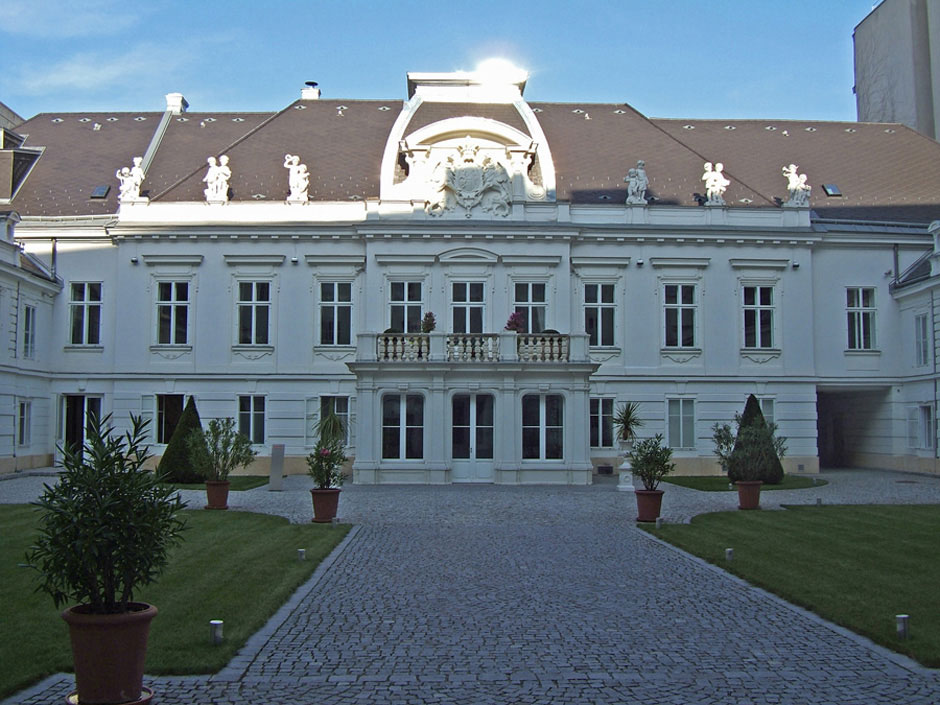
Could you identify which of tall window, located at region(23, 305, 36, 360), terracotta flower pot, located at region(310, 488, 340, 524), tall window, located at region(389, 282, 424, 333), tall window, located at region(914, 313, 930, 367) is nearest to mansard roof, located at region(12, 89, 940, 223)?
tall window, located at region(389, 282, 424, 333)

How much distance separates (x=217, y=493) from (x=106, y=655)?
48.7 feet

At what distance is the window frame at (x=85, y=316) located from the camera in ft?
117

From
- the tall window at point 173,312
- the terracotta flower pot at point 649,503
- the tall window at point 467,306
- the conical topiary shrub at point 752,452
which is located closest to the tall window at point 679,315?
the tall window at point 467,306

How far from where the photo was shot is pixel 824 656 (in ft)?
29.9

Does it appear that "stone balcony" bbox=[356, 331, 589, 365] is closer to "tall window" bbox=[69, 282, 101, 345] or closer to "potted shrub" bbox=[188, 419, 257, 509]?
"potted shrub" bbox=[188, 419, 257, 509]

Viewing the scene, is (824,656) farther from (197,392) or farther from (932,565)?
(197,392)

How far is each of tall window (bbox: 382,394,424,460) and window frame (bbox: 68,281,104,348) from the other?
12480mm

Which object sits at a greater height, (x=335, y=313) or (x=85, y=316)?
(x=335, y=313)

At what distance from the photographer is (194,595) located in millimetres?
11508

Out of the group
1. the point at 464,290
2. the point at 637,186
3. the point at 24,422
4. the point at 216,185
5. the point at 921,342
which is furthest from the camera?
the point at 637,186

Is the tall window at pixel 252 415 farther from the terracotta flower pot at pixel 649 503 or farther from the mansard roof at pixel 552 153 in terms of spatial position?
the terracotta flower pot at pixel 649 503

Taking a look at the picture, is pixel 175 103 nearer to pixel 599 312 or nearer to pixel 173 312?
pixel 173 312

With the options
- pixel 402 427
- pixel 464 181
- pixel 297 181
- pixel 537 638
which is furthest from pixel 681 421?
pixel 537 638

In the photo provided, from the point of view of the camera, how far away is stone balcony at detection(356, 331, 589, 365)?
30.2 meters
